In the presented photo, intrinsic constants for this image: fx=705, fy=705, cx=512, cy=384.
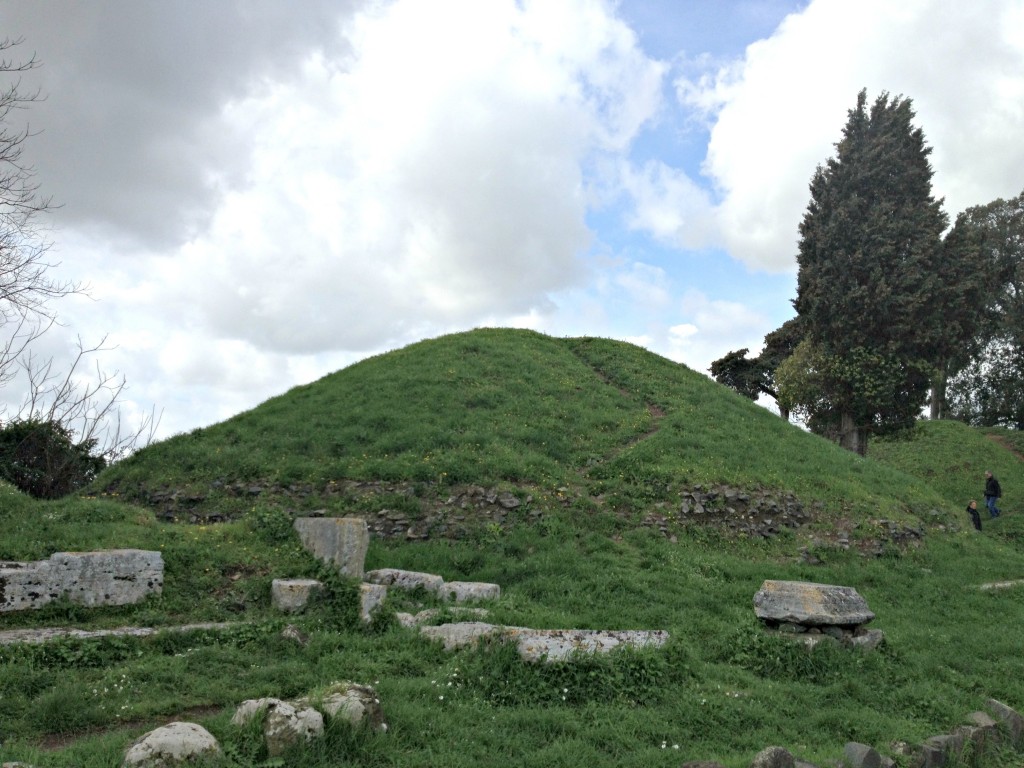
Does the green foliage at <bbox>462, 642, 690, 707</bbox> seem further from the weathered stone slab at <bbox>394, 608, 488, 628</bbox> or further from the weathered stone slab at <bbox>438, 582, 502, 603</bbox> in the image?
the weathered stone slab at <bbox>438, 582, 502, 603</bbox>

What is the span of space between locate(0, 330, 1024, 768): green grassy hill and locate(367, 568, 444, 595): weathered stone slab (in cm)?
43

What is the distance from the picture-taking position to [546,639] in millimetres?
7879

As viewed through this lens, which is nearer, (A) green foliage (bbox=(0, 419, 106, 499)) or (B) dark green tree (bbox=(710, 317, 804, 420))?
(A) green foliage (bbox=(0, 419, 106, 499))

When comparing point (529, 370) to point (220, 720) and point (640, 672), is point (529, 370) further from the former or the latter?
point (220, 720)

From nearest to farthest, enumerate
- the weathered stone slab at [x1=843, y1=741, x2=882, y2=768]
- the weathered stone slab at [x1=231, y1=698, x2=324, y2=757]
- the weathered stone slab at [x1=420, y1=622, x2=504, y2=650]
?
the weathered stone slab at [x1=231, y1=698, x2=324, y2=757] < the weathered stone slab at [x1=843, y1=741, x2=882, y2=768] < the weathered stone slab at [x1=420, y1=622, x2=504, y2=650]

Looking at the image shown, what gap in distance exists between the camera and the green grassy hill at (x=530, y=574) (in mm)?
6516

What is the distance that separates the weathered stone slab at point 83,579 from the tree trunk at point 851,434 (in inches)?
1074

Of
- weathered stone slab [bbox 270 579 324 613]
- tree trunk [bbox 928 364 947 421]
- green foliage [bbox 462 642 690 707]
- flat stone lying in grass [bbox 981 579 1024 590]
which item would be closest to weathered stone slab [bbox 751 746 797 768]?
green foliage [bbox 462 642 690 707]

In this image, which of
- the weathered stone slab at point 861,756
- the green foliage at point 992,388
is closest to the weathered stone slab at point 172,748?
the weathered stone slab at point 861,756

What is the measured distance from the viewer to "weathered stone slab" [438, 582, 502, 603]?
11367mm

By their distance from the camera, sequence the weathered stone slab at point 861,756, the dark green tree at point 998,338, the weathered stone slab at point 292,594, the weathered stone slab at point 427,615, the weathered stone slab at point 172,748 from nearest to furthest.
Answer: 1. the weathered stone slab at point 172,748
2. the weathered stone slab at point 861,756
3. the weathered stone slab at point 427,615
4. the weathered stone slab at point 292,594
5. the dark green tree at point 998,338

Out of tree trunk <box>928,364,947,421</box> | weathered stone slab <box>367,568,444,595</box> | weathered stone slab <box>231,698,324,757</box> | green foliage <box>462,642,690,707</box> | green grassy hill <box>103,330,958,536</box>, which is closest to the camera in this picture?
weathered stone slab <box>231,698,324,757</box>

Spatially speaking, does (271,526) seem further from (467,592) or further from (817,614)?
(817,614)

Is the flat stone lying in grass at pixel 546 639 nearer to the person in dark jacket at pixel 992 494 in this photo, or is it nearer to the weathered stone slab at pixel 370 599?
the weathered stone slab at pixel 370 599
